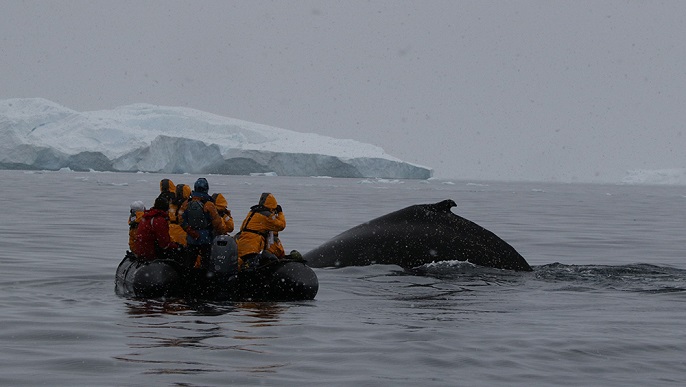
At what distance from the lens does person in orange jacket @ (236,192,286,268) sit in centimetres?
1227

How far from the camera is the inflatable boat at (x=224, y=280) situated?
11.8m

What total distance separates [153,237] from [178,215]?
16.6 inches

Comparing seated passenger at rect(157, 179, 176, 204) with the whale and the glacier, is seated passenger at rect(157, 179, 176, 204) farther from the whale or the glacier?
the glacier

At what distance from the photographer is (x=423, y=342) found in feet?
28.5

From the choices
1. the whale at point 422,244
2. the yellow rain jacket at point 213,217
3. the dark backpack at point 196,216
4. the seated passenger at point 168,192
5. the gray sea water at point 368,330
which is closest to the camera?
the gray sea water at point 368,330

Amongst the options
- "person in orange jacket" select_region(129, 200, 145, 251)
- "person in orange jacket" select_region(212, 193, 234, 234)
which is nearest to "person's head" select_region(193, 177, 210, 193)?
"person in orange jacket" select_region(212, 193, 234, 234)

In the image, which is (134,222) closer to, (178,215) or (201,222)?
(178,215)

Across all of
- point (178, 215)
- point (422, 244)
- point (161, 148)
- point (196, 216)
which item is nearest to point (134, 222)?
point (178, 215)

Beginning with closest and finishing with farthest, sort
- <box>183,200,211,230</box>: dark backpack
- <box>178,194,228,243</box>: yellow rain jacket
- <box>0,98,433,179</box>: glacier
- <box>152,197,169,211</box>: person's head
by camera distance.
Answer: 1. <box>183,200,211,230</box>: dark backpack
2. <box>178,194,228,243</box>: yellow rain jacket
3. <box>152,197,169,211</box>: person's head
4. <box>0,98,433,179</box>: glacier

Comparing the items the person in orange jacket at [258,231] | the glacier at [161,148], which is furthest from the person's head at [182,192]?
the glacier at [161,148]

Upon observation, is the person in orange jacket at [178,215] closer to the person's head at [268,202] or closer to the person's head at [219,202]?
the person's head at [219,202]

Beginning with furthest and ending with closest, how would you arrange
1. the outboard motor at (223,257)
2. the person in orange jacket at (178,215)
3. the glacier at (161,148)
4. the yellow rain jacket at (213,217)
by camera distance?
the glacier at (161,148), the person in orange jacket at (178,215), the yellow rain jacket at (213,217), the outboard motor at (223,257)

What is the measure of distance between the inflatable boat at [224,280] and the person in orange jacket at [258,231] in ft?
0.89

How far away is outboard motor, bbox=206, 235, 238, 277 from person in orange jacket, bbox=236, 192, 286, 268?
0.39m
